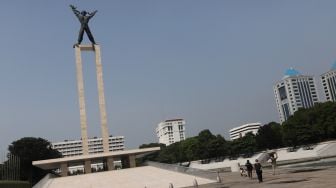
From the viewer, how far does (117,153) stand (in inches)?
1714

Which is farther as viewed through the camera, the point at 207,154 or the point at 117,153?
the point at 207,154

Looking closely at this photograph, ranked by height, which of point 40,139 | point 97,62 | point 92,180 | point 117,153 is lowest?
point 92,180

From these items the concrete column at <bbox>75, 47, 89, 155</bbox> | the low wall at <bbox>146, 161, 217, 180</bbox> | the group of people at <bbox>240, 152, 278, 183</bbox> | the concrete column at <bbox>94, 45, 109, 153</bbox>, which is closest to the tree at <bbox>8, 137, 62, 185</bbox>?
the concrete column at <bbox>75, 47, 89, 155</bbox>

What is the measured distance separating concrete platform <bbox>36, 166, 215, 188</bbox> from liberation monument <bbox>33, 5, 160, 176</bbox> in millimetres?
6380

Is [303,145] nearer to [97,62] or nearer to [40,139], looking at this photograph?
[97,62]

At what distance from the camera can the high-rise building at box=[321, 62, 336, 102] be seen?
172 metres

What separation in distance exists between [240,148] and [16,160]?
145ft

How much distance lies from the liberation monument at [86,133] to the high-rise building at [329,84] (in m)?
146

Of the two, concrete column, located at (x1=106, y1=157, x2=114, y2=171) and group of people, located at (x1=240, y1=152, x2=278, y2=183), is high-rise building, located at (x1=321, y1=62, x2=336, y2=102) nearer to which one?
concrete column, located at (x1=106, y1=157, x2=114, y2=171)

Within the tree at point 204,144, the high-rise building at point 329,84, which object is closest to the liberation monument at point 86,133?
the tree at point 204,144

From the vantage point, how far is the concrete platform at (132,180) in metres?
28.5

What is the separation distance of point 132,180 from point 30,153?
40.8m

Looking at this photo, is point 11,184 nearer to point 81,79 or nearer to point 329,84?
point 81,79

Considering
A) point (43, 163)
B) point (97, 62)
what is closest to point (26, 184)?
point (43, 163)
